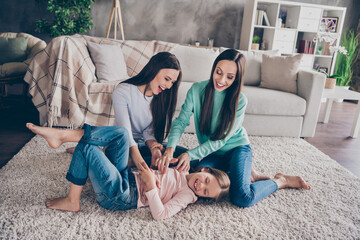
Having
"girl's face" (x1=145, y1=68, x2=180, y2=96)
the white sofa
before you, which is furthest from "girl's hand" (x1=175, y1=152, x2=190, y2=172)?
the white sofa

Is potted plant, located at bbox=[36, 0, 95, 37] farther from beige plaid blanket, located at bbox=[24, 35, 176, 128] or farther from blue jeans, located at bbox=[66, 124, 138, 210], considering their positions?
blue jeans, located at bbox=[66, 124, 138, 210]

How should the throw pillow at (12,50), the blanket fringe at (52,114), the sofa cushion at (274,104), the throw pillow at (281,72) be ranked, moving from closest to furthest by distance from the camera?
the blanket fringe at (52,114), the sofa cushion at (274,104), the throw pillow at (281,72), the throw pillow at (12,50)

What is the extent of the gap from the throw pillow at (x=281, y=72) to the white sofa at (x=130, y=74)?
0.26 feet

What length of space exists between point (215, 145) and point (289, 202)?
0.52 m

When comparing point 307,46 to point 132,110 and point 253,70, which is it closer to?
point 253,70

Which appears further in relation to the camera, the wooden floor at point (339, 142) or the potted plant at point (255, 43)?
the potted plant at point (255, 43)

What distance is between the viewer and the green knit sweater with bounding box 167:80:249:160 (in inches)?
58.9

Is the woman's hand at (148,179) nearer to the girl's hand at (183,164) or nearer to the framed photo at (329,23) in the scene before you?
the girl's hand at (183,164)

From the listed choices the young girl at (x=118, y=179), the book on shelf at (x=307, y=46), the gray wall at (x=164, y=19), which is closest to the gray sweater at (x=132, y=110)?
the young girl at (x=118, y=179)

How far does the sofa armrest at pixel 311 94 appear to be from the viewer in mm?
2516

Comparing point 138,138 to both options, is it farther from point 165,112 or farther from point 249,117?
point 249,117

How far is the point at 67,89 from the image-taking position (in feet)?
7.44

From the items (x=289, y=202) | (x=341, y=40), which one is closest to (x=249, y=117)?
(x=289, y=202)

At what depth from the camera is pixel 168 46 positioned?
2859 millimetres
